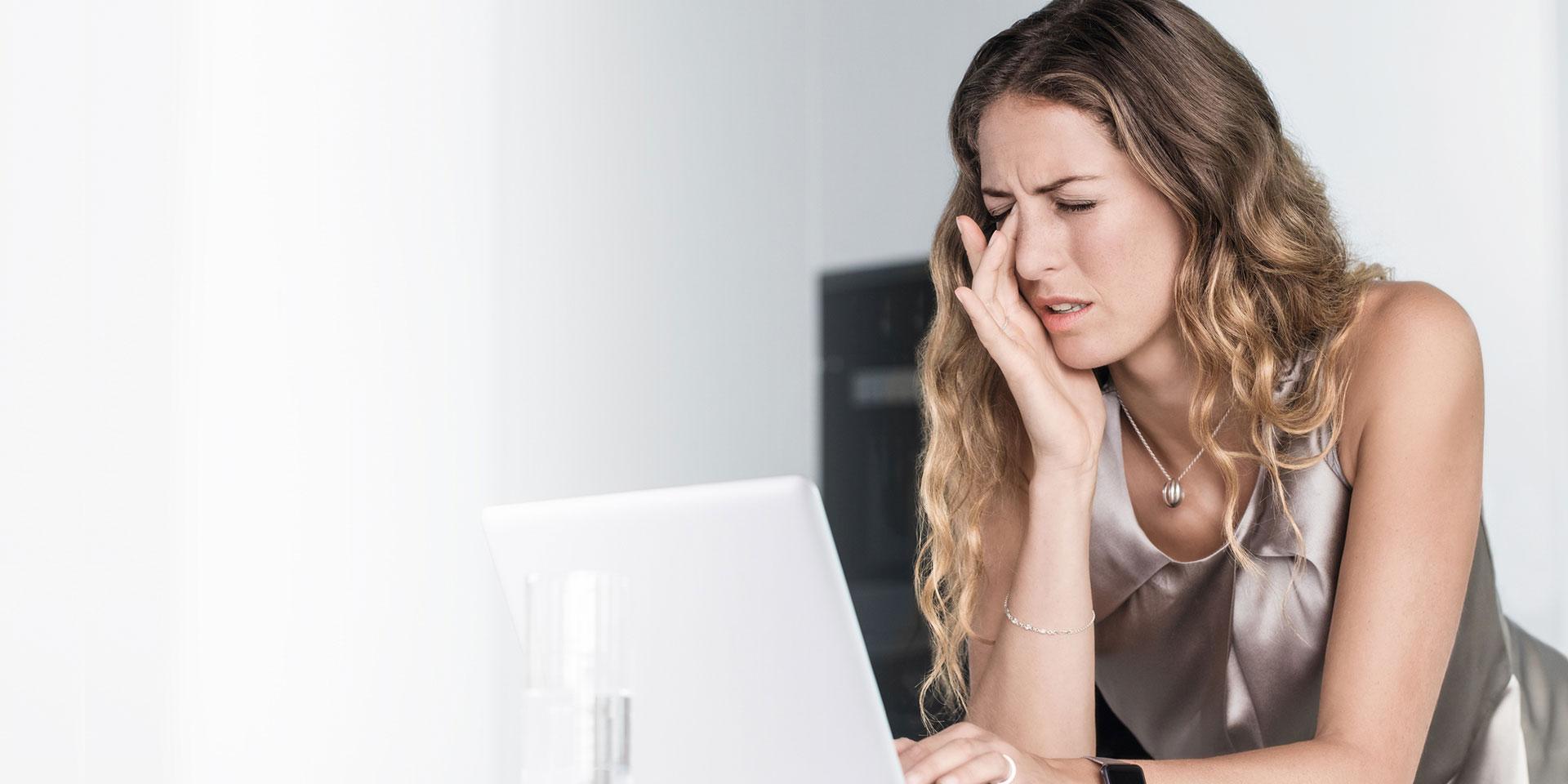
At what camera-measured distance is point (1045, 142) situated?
1.60 metres

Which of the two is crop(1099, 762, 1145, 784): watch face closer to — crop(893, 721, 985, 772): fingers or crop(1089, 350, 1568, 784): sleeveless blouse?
crop(893, 721, 985, 772): fingers

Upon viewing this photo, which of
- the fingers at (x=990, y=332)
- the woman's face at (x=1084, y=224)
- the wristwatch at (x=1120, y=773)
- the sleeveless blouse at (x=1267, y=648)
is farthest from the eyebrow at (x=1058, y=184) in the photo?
the wristwatch at (x=1120, y=773)

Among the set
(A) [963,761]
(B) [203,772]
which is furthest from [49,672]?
(A) [963,761]

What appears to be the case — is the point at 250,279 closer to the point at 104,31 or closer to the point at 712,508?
the point at 104,31

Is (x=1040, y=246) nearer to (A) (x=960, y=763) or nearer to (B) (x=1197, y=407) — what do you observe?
(B) (x=1197, y=407)

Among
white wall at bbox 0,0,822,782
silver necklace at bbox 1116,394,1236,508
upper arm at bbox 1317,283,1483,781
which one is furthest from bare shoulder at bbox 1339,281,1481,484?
white wall at bbox 0,0,822,782

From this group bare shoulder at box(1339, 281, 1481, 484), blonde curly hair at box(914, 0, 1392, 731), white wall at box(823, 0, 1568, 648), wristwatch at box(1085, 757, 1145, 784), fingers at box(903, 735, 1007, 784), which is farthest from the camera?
white wall at box(823, 0, 1568, 648)

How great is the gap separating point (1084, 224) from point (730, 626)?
0.95m

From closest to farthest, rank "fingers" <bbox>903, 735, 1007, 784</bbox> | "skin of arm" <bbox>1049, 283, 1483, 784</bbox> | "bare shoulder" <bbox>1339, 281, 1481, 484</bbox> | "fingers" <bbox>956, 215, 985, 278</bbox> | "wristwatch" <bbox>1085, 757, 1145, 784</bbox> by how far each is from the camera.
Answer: "fingers" <bbox>903, 735, 1007, 784</bbox>
"wristwatch" <bbox>1085, 757, 1145, 784</bbox>
"skin of arm" <bbox>1049, 283, 1483, 784</bbox>
"bare shoulder" <bbox>1339, 281, 1481, 484</bbox>
"fingers" <bbox>956, 215, 985, 278</bbox>

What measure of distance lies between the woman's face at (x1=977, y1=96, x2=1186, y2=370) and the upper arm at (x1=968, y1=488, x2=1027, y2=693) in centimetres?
26

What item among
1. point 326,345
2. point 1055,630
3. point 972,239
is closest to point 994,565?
point 1055,630

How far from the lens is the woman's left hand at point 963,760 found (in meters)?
1.01

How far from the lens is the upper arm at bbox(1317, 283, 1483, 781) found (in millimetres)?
1333

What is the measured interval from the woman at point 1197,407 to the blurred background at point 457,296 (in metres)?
0.76
